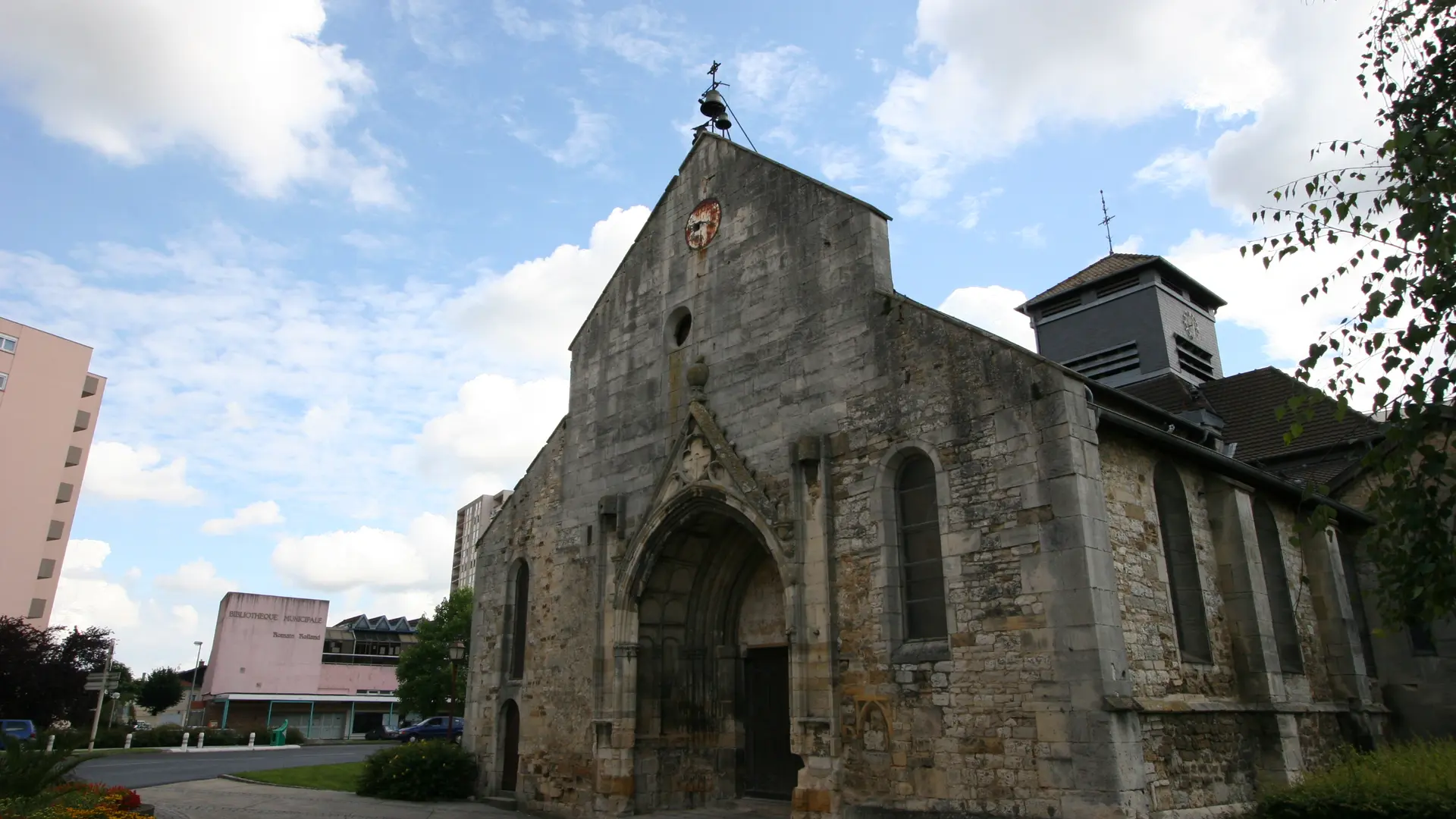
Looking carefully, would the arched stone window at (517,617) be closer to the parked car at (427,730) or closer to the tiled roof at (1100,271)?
the tiled roof at (1100,271)

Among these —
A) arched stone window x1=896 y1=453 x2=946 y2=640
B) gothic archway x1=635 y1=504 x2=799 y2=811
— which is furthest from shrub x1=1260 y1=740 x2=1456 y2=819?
gothic archway x1=635 y1=504 x2=799 y2=811

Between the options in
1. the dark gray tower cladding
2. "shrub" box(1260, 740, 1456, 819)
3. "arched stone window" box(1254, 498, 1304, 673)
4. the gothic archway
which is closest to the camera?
"shrub" box(1260, 740, 1456, 819)

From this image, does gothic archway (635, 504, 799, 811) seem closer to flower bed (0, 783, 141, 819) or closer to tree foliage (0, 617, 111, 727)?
flower bed (0, 783, 141, 819)

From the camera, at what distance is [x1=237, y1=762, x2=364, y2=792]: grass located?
63.8ft

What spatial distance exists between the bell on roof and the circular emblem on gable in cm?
222

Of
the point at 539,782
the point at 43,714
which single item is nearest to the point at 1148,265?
the point at 539,782

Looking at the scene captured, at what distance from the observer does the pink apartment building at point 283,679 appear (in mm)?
56625

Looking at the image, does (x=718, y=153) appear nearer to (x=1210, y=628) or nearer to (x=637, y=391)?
(x=637, y=391)

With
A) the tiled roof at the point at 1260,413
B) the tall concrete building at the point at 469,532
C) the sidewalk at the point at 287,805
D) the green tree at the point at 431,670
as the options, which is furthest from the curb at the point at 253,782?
the tall concrete building at the point at 469,532

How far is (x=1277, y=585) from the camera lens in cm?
1441

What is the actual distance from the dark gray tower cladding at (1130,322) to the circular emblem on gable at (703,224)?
508 inches

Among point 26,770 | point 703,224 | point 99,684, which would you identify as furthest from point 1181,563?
point 99,684

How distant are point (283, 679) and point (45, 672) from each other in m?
25.8

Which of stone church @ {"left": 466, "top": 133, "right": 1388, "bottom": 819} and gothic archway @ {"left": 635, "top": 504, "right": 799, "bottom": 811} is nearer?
stone church @ {"left": 466, "top": 133, "right": 1388, "bottom": 819}
